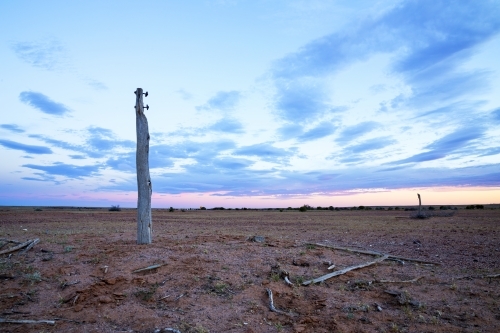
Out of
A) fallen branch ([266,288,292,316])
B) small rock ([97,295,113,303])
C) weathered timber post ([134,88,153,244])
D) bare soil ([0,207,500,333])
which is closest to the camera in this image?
bare soil ([0,207,500,333])

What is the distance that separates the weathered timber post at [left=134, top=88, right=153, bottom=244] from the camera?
35.1ft

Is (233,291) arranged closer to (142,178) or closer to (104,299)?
(104,299)

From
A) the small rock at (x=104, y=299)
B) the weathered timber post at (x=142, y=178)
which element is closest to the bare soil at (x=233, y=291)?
the small rock at (x=104, y=299)

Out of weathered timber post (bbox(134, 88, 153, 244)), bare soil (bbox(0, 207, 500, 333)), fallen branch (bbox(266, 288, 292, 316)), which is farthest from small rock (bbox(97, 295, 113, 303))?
weathered timber post (bbox(134, 88, 153, 244))

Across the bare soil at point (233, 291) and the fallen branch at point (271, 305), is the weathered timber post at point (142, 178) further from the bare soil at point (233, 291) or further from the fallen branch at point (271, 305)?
the fallen branch at point (271, 305)

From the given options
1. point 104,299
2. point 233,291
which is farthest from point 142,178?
point 233,291

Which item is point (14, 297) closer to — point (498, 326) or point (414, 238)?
point (498, 326)

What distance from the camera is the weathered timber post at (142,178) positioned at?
10711 millimetres

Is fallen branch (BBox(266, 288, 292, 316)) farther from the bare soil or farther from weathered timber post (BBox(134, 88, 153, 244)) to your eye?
weathered timber post (BBox(134, 88, 153, 244))

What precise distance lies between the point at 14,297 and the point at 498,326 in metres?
9.10

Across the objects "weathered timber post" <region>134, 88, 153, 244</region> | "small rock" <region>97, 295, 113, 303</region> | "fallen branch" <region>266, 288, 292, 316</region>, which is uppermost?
"weathered timber post" <region>134, 88, 153, 244</region>

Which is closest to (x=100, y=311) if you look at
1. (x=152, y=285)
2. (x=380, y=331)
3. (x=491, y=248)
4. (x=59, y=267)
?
(x=152, y=285)

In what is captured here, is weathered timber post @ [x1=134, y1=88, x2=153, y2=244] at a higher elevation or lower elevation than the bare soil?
higher

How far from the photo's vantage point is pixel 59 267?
8234 millimetres
